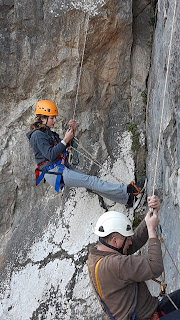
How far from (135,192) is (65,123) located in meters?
1.82

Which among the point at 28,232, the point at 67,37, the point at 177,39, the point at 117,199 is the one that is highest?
the point at 67,37

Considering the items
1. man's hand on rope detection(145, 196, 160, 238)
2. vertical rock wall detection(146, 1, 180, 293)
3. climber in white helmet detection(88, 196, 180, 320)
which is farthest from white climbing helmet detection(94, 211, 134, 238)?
vertical rock wall detection(146, 1, 180, 293)

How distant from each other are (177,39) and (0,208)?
4510 mm

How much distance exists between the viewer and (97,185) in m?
6.21

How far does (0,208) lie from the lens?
24.9 ft

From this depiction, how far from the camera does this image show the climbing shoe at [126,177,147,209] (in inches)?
245

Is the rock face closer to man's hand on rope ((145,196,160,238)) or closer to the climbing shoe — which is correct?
the climbing shoe

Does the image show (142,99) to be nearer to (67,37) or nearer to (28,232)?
(67,37)

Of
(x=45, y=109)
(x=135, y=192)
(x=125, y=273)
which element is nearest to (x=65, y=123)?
(x=45, y=109)

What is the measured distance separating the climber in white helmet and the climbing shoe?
274 centimetres

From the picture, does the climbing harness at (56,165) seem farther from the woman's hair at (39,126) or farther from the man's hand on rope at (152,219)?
the man's hand on rope at (152,219)

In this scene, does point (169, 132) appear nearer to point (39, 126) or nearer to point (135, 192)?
point (135, 192)

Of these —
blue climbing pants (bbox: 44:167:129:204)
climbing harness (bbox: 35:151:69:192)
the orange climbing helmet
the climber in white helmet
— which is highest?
the orange climbing helmet

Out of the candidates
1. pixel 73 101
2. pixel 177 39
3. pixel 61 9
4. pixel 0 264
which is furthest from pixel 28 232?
pixel 177 39
